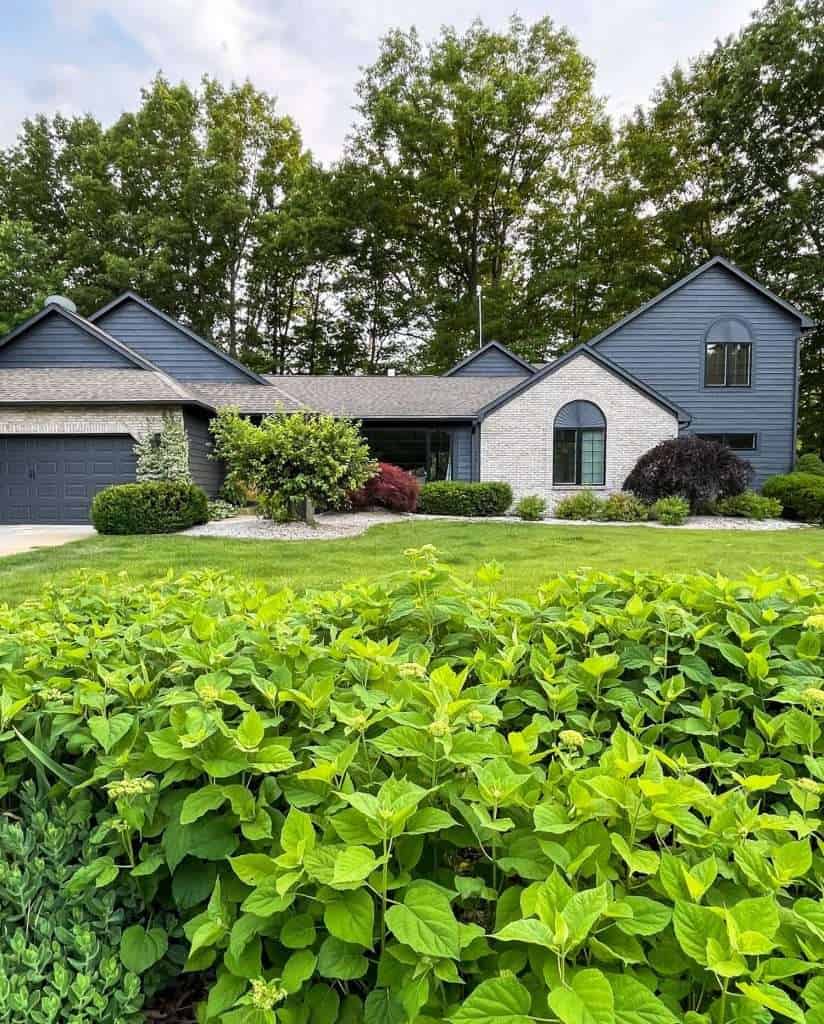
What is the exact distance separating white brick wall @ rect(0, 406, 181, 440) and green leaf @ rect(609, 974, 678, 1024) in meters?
16.4

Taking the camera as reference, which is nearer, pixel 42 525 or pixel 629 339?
pixel 42 525

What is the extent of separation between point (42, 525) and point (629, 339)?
18.1 meters

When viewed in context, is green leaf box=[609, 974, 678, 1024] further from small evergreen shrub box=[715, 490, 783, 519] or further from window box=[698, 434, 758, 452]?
window box=[698, 434, 758, 452]

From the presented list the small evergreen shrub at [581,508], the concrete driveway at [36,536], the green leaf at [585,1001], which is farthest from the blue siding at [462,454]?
the green leaf at [585,1001]

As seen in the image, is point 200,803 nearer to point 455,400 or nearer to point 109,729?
point 109,729

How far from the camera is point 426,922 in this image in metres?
0.98

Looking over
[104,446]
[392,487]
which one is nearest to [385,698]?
[392,487]

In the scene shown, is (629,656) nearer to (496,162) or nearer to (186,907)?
(186,907)

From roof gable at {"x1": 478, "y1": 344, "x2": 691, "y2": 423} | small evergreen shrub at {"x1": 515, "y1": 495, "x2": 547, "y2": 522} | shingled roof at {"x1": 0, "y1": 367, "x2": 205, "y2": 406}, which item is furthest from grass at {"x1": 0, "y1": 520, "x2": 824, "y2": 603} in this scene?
roof gable at {"x1": 478, "y1": 344, "x2": 691, "y2": 423}

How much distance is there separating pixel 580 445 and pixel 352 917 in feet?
59.7

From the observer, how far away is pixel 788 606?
2.08 m

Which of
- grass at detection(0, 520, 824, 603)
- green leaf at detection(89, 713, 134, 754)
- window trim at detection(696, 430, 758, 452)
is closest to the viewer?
green leaf at detection(89, 713, 134, 754)

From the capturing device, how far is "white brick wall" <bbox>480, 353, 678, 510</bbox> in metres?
17.9

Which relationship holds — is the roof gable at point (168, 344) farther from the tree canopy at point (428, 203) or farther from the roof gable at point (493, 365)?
the tree canopy at point (428, 203)
